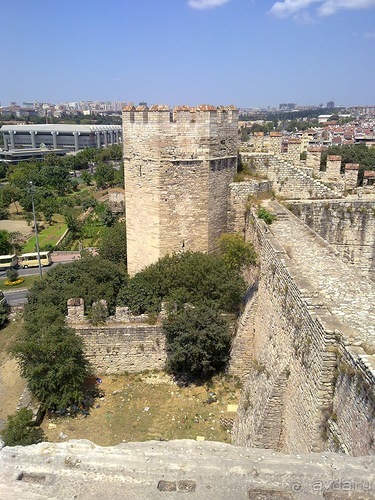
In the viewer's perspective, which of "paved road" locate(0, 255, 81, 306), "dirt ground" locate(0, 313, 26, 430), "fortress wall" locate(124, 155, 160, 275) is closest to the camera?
"dirt ground" locate(0, 313, 26, 430)

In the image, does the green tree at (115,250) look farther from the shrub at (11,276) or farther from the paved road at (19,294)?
the shrub at (11,276)

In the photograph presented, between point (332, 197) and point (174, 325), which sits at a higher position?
point (332, 197)

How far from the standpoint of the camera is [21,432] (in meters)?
8.79

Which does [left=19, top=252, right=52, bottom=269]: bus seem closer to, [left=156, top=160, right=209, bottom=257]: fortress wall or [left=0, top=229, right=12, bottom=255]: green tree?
[left=0, top=229, right=12, bottom=255]: green tree

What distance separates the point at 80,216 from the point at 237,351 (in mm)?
32431

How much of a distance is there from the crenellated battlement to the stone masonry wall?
12.1ft

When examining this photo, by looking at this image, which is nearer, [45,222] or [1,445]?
[1,445]

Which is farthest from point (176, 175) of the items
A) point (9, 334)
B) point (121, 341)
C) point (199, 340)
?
point (9, 334)

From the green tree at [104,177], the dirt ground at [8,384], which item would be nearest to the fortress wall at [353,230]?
the dirt ground at [8,384]

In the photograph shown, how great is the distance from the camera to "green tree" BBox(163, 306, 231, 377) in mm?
10469

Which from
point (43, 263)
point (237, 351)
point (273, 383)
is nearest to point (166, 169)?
point (237, 351)

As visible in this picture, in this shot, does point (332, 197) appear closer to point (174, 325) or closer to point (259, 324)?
point (259, 324)

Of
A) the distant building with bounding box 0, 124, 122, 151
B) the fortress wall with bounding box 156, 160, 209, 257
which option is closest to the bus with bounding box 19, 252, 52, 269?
the fortress wall with bounding box 156, 160, 209, 257

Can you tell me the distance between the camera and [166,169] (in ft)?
37.7
